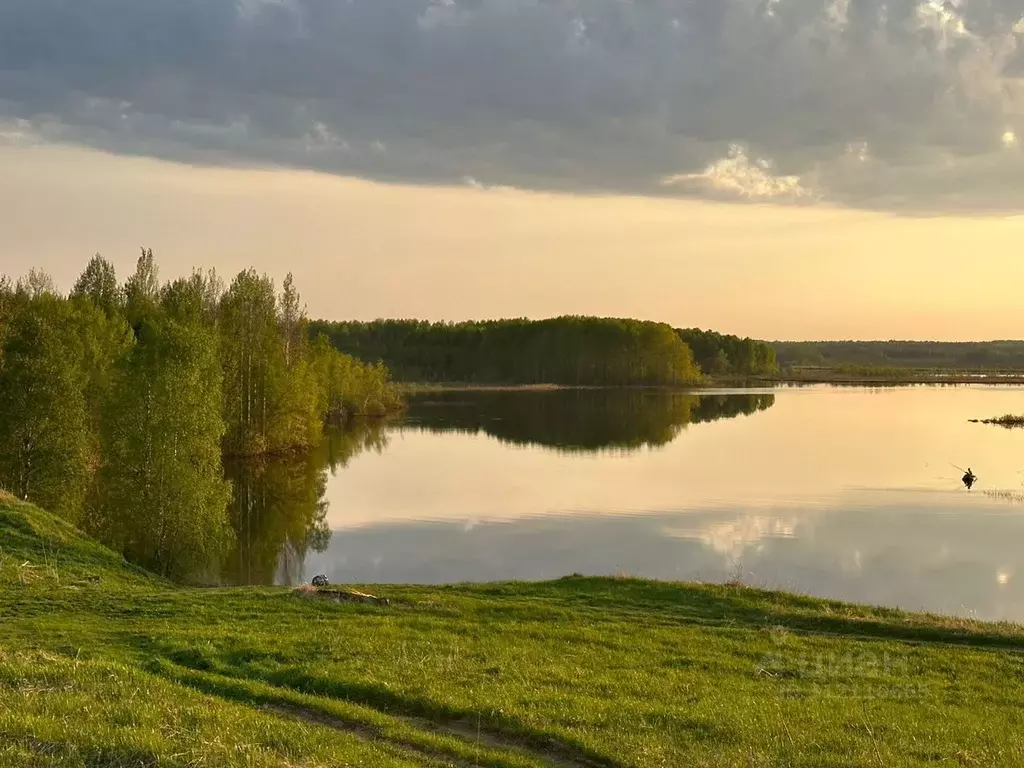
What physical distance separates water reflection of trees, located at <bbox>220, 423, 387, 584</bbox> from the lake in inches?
6.2

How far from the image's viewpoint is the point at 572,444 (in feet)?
241

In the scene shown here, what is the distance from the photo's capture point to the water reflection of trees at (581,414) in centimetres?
7900

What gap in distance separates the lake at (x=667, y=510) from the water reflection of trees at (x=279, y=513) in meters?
0.16

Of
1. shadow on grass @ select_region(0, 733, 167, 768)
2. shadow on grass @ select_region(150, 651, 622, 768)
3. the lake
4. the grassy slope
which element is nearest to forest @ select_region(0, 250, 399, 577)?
the lake

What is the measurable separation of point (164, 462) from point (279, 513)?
12.1m

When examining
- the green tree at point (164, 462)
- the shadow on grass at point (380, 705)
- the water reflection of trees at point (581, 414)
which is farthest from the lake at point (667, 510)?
the shadow on grass at point (380, 705)

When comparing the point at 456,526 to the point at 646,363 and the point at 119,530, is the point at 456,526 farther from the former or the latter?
the point at 646,363

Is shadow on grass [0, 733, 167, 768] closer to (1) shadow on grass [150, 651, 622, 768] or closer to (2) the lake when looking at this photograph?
(1) shadow on grass [150, 651, 622, 768]

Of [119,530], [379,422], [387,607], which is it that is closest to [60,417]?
[119,530]

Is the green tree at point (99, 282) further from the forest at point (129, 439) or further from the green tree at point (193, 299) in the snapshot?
the forest at point (129, 439)

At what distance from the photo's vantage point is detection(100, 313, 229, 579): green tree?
3083 cm

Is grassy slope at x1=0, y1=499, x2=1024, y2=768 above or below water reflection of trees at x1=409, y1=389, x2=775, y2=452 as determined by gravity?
above

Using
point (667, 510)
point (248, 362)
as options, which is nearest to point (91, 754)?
point (667, 510)

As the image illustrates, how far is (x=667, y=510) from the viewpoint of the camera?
40875 mm
